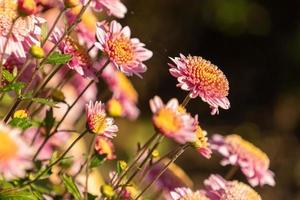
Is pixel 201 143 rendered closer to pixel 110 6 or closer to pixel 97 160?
pixel 97 160

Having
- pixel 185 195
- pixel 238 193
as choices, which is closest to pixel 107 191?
pixel 185 195

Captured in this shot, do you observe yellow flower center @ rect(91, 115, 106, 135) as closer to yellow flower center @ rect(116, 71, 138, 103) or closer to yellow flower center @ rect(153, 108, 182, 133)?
yellow flower center @ rect(153, 108, 182, 133)

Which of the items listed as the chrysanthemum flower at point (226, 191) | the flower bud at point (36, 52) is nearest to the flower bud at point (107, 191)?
the flower bud at point (36, 52)

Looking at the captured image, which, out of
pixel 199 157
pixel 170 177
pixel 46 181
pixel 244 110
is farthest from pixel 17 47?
pixel 244 110

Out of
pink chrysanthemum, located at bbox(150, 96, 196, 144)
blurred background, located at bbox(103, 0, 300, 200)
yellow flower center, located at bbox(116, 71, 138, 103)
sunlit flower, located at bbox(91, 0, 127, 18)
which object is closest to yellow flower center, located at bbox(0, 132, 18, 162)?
pink chrysanthemum, located at bbox(150, 96, 196, 144)

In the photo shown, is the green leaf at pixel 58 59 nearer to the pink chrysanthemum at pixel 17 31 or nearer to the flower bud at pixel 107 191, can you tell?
the pink chrysanthemum at pixel 17 31

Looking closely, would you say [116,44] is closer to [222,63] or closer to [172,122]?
[172,122]
